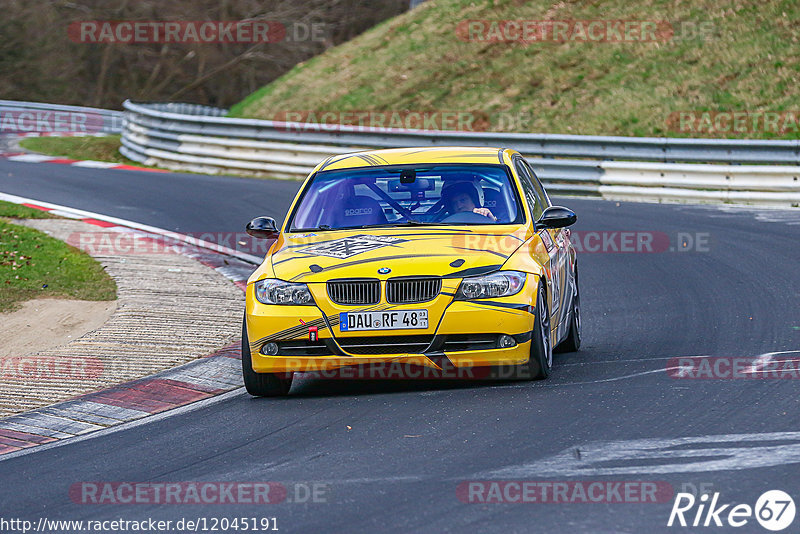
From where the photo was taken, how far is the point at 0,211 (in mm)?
17531

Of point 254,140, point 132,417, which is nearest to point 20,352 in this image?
point 132,417

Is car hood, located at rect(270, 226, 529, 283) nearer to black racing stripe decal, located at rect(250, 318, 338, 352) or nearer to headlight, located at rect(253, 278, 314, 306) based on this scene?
headlight, located at rect(253, 278, 314, 306)

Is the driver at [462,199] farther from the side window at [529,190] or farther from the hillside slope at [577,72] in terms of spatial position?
the hillside slope at [577,72]

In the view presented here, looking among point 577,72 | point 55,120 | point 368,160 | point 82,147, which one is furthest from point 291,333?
point 55,120

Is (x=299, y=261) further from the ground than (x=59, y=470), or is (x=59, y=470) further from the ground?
(x=299, y=261)

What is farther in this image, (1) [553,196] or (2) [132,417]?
(1) [553,196]

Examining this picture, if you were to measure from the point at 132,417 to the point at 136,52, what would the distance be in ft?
139

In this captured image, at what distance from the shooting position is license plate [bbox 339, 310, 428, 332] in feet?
25.3

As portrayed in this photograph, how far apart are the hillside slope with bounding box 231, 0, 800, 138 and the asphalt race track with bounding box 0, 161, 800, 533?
1456 centimetres

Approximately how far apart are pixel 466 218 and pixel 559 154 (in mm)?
12957

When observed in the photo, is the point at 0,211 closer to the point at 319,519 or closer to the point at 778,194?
the point at 778,194

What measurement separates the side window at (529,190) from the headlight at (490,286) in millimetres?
1264

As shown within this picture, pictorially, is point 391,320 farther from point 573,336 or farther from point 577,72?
point 577,72

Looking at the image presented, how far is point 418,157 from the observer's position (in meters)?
9.37
